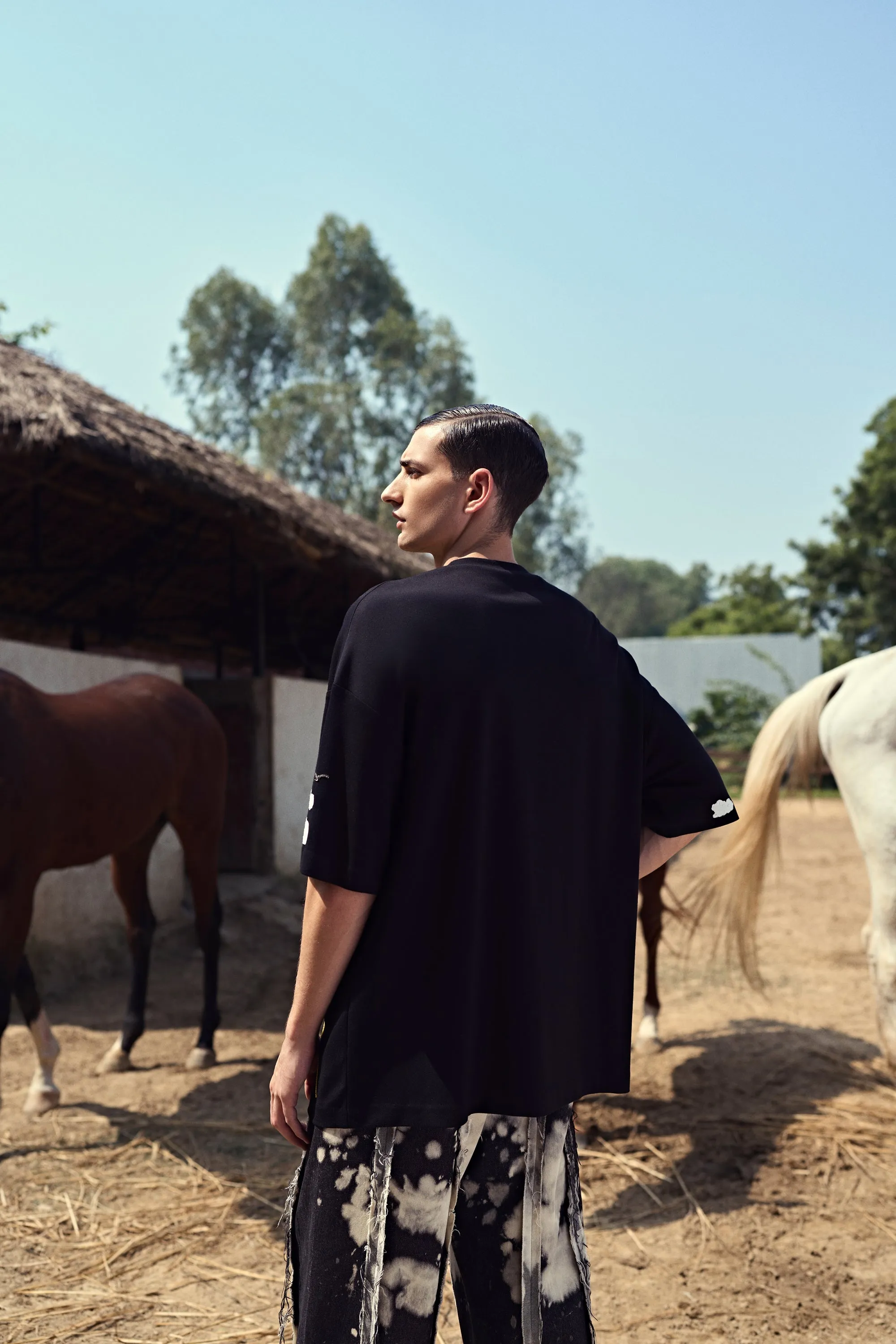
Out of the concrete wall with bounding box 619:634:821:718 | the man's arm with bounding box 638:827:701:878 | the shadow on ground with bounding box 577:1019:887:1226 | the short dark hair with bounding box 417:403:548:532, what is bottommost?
the shadow on ground with bounding box 577:1019:887:1226

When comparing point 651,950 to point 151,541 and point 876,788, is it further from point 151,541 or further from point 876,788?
point 151,541

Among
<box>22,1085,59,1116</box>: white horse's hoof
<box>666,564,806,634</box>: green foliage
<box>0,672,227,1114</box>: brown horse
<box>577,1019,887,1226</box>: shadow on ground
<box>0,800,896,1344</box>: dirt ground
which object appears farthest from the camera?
<box>666,564,806,634</box>: green foliage

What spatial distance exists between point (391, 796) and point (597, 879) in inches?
12.8

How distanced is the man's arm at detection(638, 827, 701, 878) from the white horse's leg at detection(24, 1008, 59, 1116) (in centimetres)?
308

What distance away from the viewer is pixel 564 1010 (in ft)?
4.38

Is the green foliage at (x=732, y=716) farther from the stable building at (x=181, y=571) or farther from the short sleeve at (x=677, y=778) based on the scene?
the short sleeve at (x=677, y=778)

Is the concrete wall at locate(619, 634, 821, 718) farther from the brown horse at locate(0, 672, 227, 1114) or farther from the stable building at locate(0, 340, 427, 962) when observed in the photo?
the brown horse at locate(0, 672, 227, 1114)

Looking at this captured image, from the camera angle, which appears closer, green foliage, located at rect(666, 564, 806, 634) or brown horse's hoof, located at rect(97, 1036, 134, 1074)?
brown horse's hoof, located at rect(97, 1036, 134, 1074)

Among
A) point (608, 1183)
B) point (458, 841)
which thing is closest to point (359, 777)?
point (458, 841)

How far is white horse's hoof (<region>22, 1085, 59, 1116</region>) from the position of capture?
3818mm

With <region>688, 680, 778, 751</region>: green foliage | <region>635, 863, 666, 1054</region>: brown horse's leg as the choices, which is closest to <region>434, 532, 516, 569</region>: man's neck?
<region>635, 863, 666, 1054</region>: brown horse's leg

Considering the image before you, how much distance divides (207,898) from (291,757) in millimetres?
3511

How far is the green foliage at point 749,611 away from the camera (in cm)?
3297

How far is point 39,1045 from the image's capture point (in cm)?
387
